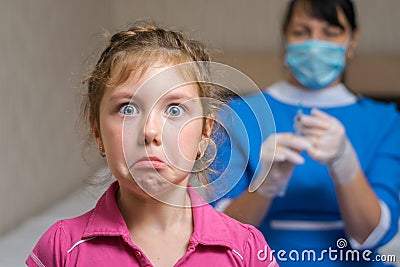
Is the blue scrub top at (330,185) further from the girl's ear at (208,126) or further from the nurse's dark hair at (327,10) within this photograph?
the girl's ear at (208,126)

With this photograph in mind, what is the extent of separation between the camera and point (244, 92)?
49 cm

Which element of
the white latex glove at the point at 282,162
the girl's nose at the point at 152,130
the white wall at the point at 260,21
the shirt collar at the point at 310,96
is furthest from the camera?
the white wall at the point at 260,21

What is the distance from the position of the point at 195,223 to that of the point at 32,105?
0.78 metres

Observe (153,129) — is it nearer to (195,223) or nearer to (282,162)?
(195,223)

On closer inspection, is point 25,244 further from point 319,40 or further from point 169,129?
point 169,129

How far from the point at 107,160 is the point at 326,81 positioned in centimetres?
50

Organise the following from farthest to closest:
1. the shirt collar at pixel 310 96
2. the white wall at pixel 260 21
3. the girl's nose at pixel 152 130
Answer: the white wall at pixel 260 21, the shirt collar at pixel 310 96, the girl's nose at pixel 152 130

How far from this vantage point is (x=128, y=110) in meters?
0.47

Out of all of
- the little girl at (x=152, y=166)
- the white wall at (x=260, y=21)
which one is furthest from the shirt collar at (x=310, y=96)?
the little girl at (x=152, y=166)

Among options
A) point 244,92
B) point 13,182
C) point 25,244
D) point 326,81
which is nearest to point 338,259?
point 326,81

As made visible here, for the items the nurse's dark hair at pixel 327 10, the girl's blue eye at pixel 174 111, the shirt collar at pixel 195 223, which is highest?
the girl's blue eye at pixel 174 111

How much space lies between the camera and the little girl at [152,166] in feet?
1.52

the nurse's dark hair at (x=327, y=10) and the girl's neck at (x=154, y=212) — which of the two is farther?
the nurse's dark hair at (x=327, y=10)

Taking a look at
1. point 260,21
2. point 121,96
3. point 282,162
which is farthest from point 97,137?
point 260,21
